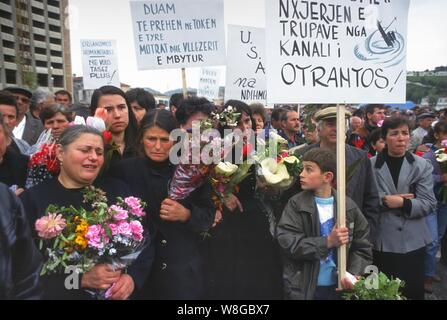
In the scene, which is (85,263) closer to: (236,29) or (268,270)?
(268,270)

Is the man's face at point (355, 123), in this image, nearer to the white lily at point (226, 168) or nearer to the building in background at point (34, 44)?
the white lily at point (226, 168)

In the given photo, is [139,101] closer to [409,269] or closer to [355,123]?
[409,269]

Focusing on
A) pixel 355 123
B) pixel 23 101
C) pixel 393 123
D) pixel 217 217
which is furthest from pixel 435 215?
pixel 23 101

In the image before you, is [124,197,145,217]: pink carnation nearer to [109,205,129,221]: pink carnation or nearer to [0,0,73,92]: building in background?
[109,205,129,221]: pink carnation

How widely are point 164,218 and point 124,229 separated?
441mm

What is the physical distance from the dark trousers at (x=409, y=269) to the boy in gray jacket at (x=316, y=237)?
2.93ft

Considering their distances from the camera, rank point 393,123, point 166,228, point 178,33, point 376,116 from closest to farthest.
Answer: point 166,228
point 393,123
point 178,33
point 376,116

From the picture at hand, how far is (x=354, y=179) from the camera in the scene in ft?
10.5

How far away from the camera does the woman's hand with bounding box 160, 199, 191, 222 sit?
2.42 meters

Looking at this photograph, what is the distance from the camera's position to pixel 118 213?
2.04 metres

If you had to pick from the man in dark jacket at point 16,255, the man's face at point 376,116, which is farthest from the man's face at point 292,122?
the man in dark jacket at point 16,255

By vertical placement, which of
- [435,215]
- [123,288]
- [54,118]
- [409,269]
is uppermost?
[54,118]

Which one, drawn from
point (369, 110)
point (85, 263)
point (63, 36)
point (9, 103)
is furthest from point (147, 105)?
point (63, 36)

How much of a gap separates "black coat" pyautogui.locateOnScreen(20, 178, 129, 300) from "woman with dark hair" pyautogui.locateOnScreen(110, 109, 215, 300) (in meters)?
0.30
